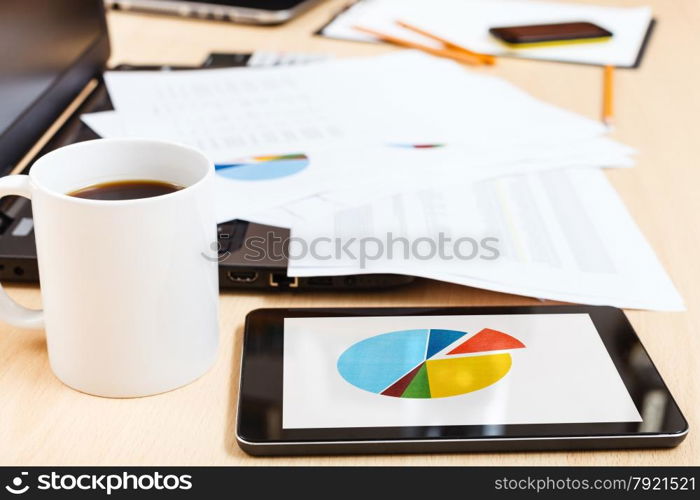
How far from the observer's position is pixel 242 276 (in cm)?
56

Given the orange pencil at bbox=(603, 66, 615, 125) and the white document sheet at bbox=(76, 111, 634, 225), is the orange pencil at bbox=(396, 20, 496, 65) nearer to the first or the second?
the orange pencil at bbox=(603, 66, 615, 125)

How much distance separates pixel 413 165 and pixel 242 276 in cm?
22

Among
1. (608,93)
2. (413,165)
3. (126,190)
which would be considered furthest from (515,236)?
(608,93)

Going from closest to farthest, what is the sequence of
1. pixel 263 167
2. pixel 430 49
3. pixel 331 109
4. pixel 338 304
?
pixel 338 304, pixel 263 167, pixel 331 109, pixel 430 49

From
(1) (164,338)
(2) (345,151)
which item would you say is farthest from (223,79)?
(1) (164,338)

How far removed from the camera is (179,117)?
2.56 feet

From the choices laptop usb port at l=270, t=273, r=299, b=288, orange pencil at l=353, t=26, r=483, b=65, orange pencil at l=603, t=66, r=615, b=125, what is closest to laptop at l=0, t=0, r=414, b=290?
laptop usb port at l=270, t=273, r=299, b=288

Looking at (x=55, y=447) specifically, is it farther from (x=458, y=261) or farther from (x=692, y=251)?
(x=692, y=251)

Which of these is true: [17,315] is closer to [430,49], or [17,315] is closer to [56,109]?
[56,109]

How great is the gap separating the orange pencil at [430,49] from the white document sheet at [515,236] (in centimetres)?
38

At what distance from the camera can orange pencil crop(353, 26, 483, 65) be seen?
3.42ft
